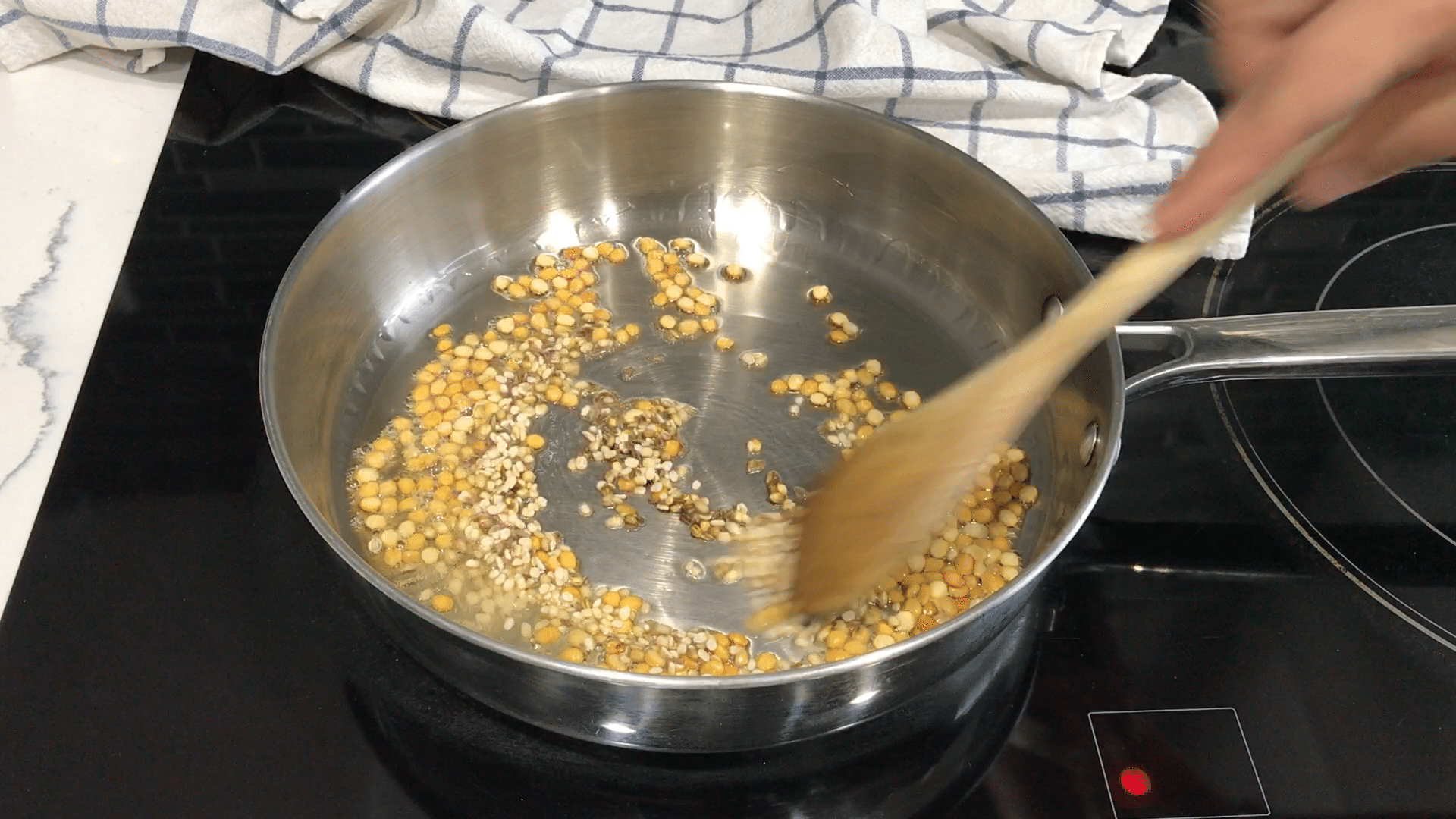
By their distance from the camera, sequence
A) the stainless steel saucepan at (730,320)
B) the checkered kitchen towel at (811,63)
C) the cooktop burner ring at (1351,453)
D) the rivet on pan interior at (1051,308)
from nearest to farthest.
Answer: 1. the stainless steel saucepan at (730,320)
2. the cooktop burner ring at (1351,453)
3. the rivet on pan interior at (1051,308)
4. the checkered kitchen towel at (811,63)

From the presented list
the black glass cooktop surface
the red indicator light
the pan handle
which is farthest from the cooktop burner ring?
the red indicator light

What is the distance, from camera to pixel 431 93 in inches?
41.0

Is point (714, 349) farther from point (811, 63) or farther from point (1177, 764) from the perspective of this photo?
point (1177, 764)

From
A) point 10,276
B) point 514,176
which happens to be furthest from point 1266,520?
point 10,276

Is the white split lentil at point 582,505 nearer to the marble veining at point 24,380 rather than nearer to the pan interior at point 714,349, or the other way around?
the pan interior at point 714,349

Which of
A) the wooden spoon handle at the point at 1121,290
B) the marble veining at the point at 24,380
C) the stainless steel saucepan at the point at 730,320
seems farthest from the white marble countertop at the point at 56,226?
the wooden spoon handle at the point at 1121,290

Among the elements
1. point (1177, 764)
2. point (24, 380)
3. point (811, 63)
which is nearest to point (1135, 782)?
point (1177, 764)

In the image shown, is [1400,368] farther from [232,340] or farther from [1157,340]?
[232,340]

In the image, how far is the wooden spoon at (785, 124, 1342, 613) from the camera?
0.60 m

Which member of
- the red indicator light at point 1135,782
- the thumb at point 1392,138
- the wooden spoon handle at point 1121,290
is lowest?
the red indicator light at point 1135,782

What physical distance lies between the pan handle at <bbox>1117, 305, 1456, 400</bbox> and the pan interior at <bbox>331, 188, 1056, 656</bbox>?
0.16m

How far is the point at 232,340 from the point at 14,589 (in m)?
0.24

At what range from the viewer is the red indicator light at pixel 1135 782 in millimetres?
670

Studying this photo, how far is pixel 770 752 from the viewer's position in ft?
2.23
